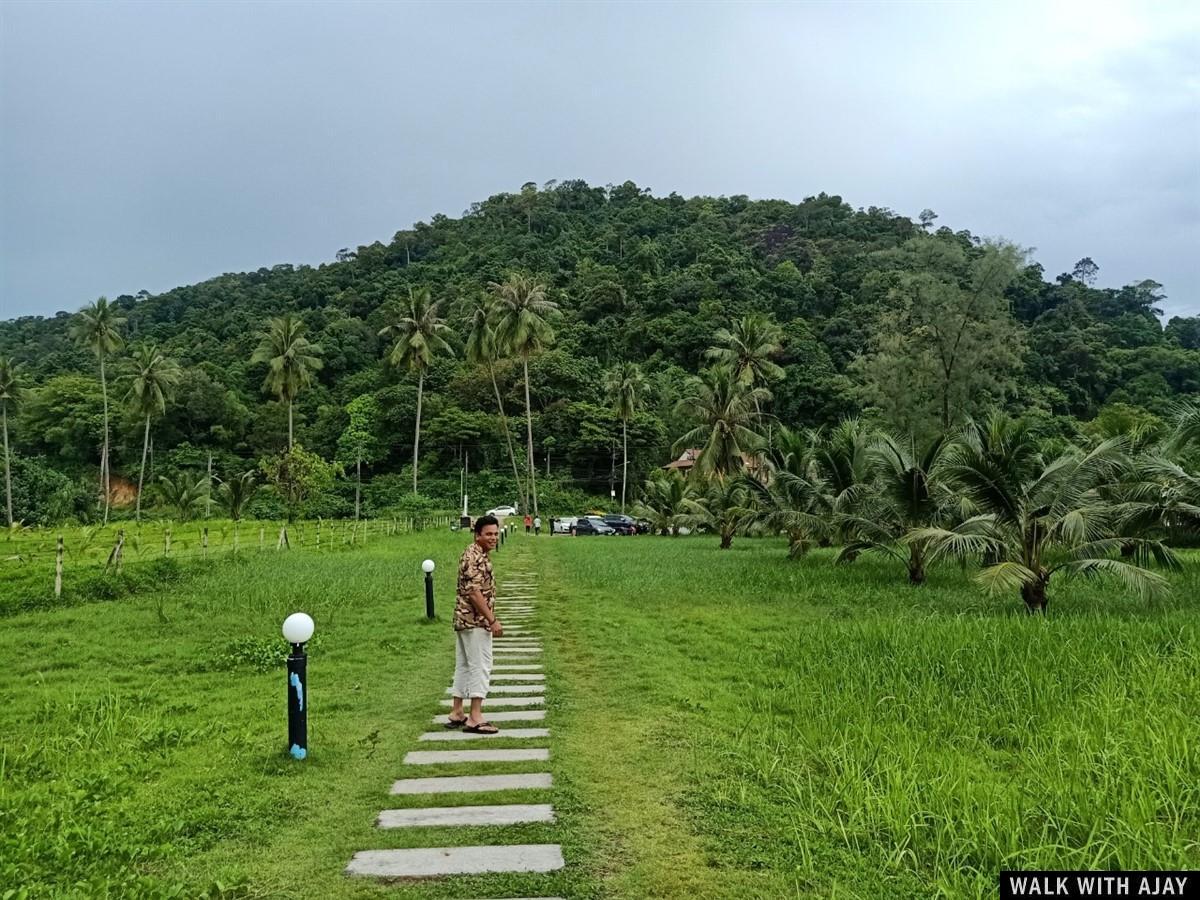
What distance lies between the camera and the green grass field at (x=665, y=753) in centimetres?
346

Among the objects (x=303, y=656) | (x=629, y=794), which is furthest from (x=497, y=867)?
(x=303, y=656)

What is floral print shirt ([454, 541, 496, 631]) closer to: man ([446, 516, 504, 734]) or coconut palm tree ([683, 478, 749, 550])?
man ([446, 516, 504, 734])

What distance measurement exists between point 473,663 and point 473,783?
1.26 meters

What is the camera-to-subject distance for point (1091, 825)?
12.1 feet

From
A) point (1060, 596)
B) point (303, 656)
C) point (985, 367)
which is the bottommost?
point (1060, 596)

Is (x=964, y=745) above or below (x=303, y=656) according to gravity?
below

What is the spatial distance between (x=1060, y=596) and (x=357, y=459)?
45.2 m

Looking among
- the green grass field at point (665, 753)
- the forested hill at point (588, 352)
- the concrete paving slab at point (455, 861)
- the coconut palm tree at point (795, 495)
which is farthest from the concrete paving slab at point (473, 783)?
the forested hill at point (588, 352)

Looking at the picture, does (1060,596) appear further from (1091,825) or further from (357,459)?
(357,459)

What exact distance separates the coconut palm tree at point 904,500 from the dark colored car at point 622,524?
24333mm

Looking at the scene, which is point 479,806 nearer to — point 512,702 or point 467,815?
point 467,815

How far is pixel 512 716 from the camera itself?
6062 mm

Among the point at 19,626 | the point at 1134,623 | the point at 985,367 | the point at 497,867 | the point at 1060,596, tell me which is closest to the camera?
the point at 497,867

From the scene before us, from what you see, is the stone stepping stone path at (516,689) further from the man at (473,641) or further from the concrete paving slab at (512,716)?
the man at (473,641)
